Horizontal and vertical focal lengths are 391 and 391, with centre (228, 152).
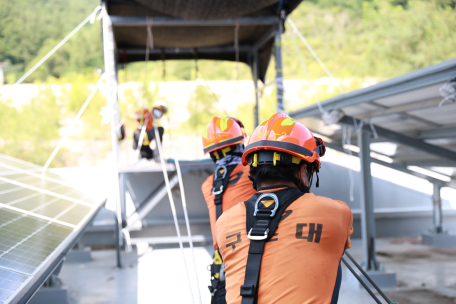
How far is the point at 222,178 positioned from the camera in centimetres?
268

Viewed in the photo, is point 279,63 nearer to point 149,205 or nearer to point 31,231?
point 149,205

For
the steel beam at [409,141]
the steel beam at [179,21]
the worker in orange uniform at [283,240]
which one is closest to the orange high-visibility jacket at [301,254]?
the worker in orange uniform at [283,240]

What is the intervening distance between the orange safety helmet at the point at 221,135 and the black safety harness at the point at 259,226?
154 centimetres

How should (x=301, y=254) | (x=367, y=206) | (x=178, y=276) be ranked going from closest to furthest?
1. (x=301, y=254)
2. (x=367, y=206)
3. (x=178, y=276)

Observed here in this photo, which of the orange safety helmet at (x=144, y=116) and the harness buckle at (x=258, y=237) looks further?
the orange safety helmet at (x=144, y=116)

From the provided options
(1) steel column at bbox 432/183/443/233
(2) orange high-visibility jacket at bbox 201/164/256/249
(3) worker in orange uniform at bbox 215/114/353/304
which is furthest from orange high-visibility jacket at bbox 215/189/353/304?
(1) steel column at bbox 432/183/443/233

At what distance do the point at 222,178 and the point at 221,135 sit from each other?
48 centimetres

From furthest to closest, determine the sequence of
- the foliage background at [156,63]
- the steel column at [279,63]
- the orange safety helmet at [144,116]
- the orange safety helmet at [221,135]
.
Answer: the foliage background at [156,63]
the orange safety helmet at [144,116]
the steel column at [279,63]
the orange safety helmet at [221,135]

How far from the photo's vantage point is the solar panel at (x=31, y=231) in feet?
7.06

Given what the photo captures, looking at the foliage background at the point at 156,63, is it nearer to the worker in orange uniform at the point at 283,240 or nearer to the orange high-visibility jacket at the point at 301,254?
the worker in orange uniform at the point at 283,240

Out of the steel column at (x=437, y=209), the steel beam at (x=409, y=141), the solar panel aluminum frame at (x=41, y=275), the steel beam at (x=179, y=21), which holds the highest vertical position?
the steel beam at (x=179, y=21)

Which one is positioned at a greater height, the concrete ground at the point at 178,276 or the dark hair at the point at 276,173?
the dark hair at the point at 276,173

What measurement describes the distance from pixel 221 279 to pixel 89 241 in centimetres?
608

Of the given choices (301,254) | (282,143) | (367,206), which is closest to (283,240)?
(301,254)
